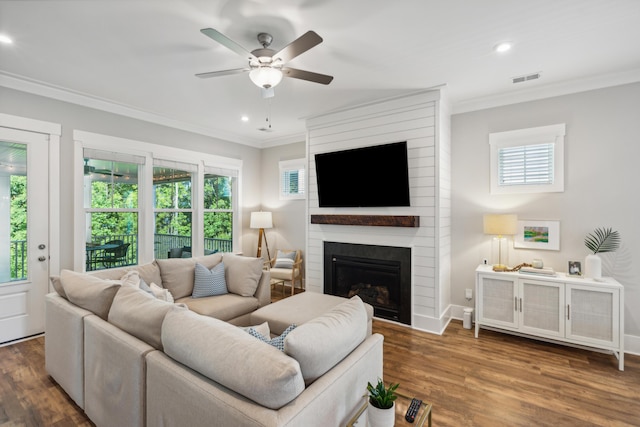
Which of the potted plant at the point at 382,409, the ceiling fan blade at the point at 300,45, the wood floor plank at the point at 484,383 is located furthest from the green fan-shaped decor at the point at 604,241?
the ceiling fan blade at the point at 300,45

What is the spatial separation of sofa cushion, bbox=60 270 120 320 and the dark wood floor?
0.74m

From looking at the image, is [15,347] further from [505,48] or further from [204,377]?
[505,48]

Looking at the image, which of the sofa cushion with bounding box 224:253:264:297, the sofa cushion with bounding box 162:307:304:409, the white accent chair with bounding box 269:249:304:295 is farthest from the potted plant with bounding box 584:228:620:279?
the white accent chair with bounding box 269:249:304:295

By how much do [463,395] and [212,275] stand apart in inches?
104

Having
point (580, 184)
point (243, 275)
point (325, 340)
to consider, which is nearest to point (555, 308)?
point (580, 184)

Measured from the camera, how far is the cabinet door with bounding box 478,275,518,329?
321cm

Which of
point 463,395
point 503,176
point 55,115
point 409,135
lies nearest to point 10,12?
point 55,115

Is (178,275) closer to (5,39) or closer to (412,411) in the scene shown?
(5,39)

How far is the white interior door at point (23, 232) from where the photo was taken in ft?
10.2

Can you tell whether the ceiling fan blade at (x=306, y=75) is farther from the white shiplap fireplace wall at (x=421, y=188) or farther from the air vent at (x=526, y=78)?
the air vent at (x=526, y=78)

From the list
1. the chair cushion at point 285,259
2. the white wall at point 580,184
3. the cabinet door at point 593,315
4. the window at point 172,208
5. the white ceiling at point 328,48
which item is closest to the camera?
the white ceiling at point 328,48

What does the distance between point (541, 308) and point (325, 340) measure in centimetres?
287

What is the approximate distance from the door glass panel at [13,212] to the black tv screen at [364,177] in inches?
133

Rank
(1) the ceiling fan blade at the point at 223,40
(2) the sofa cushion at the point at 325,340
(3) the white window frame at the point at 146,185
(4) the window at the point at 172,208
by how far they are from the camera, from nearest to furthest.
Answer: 1. (2) the sofa cushion at the point at 325,340
2. (1) the ceiling fan blade at the point at 223,40
3. (3) the white window frame at the point at 146,185
4. (4) the window at the point at 172,208
